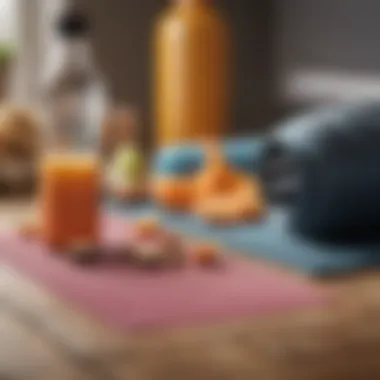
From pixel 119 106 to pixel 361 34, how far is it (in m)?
0.38

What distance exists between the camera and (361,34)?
5.39 ft

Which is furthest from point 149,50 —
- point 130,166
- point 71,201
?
point 71,201

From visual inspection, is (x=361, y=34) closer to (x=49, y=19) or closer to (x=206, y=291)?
(x=49, y=19)

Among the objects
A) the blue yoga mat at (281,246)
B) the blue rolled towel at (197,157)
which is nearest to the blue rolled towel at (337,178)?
the blue yoga mat at (281,246)

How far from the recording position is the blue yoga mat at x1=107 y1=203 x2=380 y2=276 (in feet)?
3.38

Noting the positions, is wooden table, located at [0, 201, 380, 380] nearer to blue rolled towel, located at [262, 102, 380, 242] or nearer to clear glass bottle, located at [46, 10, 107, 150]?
blue rolled towel, located at [262, 102, 380, 242]

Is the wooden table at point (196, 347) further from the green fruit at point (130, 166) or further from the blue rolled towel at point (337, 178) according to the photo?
the green fruit at point (130, 166)

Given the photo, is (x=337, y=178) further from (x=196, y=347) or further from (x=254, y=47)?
(x=254, y=47)

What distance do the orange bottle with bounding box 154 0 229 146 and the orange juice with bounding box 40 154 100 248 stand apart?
475mm

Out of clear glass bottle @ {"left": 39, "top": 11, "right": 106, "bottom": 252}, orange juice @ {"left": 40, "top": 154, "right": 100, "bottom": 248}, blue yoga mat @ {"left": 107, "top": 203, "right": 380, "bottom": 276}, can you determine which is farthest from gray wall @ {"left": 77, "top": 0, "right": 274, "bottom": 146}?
orange juice @ {"left": 40, "top": 154, "right": 100, "bottom": 248}

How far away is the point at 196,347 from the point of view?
31.6 inches

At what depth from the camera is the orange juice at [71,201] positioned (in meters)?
1.12

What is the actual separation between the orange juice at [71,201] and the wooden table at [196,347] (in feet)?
0.61

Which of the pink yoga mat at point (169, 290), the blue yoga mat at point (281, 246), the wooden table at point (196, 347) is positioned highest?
the blue yoga mat at point (281, 246)
